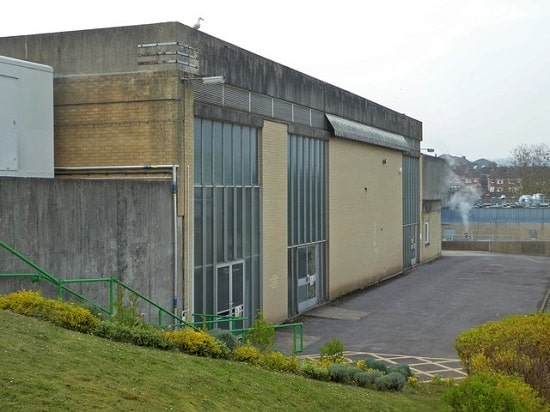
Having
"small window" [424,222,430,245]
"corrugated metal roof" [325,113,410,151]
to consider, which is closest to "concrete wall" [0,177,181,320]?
"corrugated metal roof" [325,113,410,151]

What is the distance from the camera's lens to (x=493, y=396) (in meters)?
9.84

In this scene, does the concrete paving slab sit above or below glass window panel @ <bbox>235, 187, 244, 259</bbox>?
below

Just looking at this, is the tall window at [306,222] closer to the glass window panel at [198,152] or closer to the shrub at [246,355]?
the glass window panel at [198,152]

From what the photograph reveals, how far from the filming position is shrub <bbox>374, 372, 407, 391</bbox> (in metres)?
13.0

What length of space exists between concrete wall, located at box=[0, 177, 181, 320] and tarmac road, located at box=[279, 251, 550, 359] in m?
5.37

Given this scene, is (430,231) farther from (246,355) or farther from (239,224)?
(246,355)

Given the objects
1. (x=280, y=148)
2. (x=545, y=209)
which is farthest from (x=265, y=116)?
(x=545, y=209)

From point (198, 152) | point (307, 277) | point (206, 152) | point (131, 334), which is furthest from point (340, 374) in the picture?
point (307, 277)

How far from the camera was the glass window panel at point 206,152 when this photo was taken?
18484 mm

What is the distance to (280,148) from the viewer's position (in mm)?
23438

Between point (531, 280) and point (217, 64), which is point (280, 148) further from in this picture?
point (531, 280)

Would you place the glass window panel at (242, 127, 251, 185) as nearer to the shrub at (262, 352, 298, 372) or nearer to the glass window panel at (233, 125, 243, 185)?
the glass window panel at (233, 125, 243, 185)

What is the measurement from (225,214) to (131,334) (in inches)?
362

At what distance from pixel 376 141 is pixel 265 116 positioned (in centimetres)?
1263
